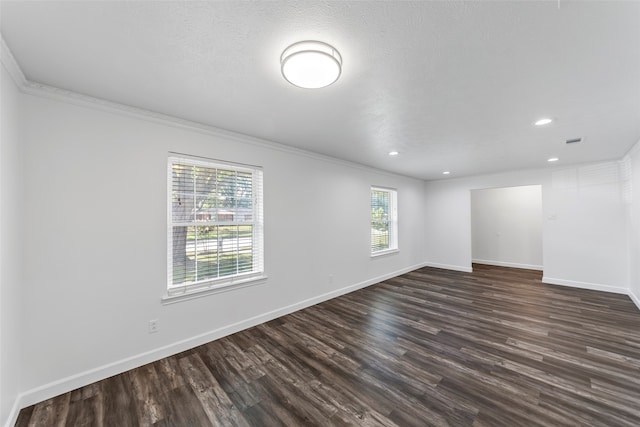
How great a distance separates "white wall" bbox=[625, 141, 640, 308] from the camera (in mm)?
3661

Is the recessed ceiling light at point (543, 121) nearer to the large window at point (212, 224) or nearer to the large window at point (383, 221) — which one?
the large window at point (383, 221)

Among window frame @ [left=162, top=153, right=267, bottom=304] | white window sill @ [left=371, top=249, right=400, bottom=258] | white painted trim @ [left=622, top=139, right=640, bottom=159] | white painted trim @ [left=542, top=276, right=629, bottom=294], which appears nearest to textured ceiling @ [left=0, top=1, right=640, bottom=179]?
window frame @ [left=162, top=153, right=267, bottom=304]

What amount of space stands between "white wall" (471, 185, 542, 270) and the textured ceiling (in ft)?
14.2

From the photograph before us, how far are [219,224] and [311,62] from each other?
2194mm

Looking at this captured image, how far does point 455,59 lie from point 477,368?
8.75 feet

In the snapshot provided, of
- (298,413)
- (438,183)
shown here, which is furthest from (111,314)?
(438,183)

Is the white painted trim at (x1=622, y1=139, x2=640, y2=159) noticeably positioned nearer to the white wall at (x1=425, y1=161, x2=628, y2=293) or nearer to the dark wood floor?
the white wall at (x1=425, y1=161, x2=628, y2=293)

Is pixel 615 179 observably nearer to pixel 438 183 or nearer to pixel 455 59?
pixel 438 183

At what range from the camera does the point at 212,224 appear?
2951mm

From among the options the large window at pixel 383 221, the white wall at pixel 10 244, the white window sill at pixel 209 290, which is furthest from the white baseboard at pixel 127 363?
the large window at pixel 383 221

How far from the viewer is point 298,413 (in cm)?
182

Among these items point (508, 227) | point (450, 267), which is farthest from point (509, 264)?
point (450, 267)

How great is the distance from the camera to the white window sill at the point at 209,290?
2.61m

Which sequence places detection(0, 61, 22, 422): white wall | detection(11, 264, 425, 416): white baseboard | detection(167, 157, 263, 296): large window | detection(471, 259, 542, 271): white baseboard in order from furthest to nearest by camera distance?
detection(471, 259, 542, 271): white baseboard, detection(167, 157, 263, 296): large window, detection(11, 264, 425, 416): white baseboard, detection(0, 61, 22, 422): white wall
